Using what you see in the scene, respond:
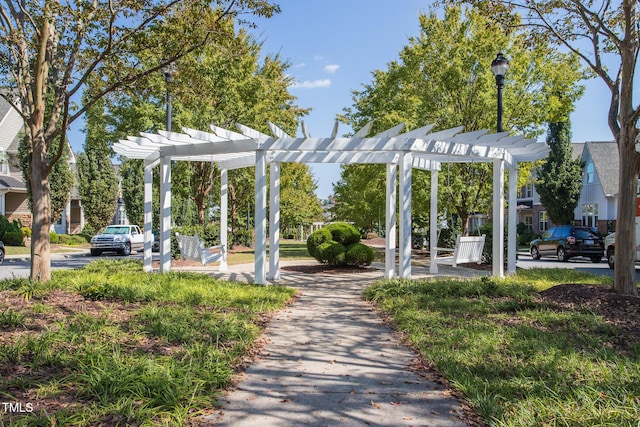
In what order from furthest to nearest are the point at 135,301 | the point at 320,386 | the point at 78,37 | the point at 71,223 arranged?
the point at 71,223, the point at 78,37, the point at 135,301, the point at 320,386

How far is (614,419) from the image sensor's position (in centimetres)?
301

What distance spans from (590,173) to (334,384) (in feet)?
114

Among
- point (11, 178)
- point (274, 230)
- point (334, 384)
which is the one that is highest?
point (11, 178)

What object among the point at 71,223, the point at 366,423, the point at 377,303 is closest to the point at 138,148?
the point at 377,303

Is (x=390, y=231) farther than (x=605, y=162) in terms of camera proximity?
No

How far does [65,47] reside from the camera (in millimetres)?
7836

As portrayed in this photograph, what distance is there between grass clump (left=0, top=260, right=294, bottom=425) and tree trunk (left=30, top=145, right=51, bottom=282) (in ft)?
1.19

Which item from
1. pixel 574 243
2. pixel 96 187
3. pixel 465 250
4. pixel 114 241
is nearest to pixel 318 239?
pixel 465 250

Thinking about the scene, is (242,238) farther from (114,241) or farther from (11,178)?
(11,178)

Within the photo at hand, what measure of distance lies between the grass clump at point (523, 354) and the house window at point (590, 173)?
94.7 ft

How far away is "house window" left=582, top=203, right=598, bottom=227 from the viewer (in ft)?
103

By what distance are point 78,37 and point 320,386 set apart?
6967 mm

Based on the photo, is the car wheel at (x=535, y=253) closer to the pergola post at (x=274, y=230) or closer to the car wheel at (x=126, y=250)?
the pergola post at (x=274, y=230)

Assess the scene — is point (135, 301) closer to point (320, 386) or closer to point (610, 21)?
point (320, 386)
